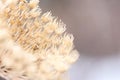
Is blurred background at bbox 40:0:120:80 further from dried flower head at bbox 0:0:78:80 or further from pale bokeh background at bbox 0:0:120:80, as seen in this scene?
dried flower head at bbox 0:0:78:80

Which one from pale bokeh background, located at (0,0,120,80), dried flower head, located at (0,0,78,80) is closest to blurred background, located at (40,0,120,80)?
pale bokeh background, located at (0,0,120,80)

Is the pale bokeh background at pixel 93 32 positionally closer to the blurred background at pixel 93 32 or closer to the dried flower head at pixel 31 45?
the blurred background at pixel 93 32

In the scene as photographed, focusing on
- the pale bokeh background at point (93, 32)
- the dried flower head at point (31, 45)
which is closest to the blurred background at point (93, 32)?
the pale bokeh background at point (93, 32)

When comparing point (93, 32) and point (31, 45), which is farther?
point (93, 32)

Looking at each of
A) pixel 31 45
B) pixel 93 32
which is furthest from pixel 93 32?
pixel 31 45

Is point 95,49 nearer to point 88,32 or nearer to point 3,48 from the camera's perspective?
point 88,32

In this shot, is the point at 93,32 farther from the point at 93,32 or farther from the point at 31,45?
the point at 31,45

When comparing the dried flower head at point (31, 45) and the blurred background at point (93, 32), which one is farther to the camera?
the blurred background at point (93, 32)
